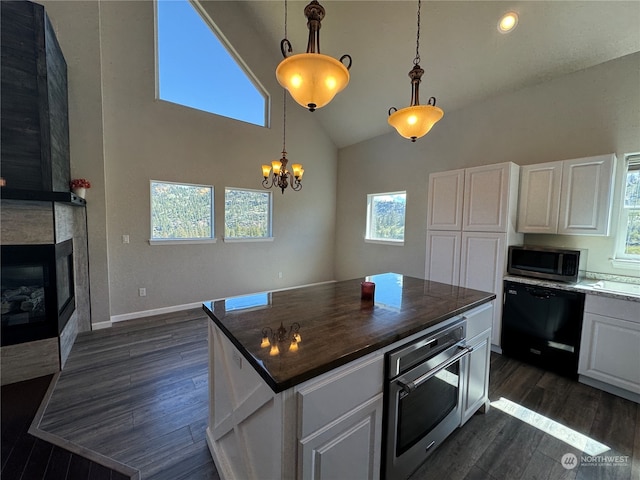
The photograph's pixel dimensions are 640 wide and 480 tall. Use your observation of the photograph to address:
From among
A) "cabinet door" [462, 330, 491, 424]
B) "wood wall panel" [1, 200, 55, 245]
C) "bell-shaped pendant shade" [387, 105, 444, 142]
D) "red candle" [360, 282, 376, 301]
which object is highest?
"bell-shaped pendant shade" [387, 105, 444, 142]

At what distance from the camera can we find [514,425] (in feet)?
6.33

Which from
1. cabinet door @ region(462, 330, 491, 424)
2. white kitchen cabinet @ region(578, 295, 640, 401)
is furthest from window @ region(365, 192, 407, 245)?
cabinet door @ region(462, 330, 491, 424)

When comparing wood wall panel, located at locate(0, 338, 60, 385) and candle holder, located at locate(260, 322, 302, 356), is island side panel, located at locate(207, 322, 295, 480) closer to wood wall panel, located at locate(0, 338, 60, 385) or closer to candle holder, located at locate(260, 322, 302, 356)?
candle holder, located at locate(260, 322, 302, 356)

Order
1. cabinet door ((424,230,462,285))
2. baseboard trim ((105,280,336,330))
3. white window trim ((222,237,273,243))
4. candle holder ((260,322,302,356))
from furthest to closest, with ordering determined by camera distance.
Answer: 1. white window trim ((222,237,273,243))
2. baseboard trim ((105,280,336,330))
3. cabinet door ((424,230,462,285))
4. candle holder ((260,322,302,356))

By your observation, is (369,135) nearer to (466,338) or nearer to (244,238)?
(244,238)

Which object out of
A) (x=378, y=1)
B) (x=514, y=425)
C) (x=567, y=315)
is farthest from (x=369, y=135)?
(x=514, y=425)

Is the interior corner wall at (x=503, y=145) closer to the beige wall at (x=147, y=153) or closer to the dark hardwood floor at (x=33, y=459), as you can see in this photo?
the beige wall at (x=147, y=153)

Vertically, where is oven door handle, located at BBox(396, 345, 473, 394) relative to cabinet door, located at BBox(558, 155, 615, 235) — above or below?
below

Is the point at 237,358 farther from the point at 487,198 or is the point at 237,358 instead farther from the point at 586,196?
the point at 586,196

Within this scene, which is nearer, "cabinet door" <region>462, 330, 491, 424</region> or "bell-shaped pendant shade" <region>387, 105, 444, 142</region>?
"bell-shaped pendant shade" <region>387, 105, 444, 142</region>

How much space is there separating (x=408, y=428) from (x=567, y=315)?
87.4 inches

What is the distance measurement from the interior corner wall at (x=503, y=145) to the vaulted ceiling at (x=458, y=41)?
0.15m

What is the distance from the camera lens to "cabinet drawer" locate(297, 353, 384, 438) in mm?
926

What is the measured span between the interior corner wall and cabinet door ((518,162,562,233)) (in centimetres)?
37
